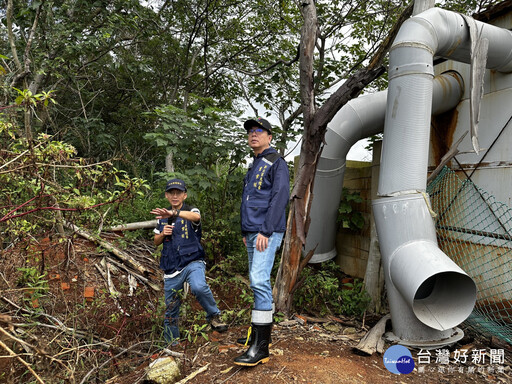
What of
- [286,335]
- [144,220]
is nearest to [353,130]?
[286,335]

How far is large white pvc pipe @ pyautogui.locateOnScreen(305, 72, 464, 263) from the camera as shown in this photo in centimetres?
468

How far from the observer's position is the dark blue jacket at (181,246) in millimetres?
3484

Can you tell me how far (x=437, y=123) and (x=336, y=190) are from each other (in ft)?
5.28

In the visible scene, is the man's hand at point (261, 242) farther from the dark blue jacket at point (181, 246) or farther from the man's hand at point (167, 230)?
the man's hand at point (167, 230)

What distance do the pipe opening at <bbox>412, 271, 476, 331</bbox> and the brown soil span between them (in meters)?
0.41

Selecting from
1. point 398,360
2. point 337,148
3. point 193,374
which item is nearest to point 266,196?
point 193,374

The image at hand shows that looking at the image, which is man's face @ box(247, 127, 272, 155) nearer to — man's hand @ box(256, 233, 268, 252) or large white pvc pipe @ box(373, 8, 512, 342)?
man's hand @ box(256, 233, 268, 252)

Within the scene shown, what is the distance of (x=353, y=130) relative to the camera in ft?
Answer: 15.5

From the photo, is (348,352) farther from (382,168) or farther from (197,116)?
(197,116)

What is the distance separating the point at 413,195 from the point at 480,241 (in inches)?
49.9

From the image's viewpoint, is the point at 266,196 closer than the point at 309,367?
No

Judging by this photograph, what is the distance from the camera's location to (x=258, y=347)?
282 centimetres

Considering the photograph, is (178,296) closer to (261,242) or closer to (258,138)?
(261,242)

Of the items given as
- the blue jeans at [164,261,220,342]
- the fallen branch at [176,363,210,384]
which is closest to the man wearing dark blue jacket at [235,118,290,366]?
the fallen branch at [176,363,210,384]
